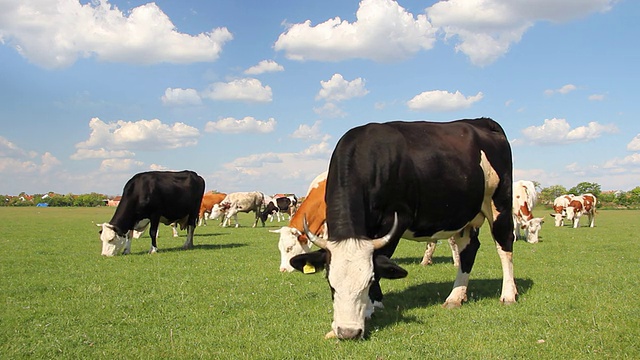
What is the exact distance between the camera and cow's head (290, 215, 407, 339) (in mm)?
5516

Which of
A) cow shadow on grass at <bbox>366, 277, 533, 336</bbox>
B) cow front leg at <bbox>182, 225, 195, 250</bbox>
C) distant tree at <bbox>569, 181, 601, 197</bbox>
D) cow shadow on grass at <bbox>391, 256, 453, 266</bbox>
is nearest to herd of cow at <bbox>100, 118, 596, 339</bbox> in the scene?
cow shadow on grass at <bbox>366, 277, 533, 336</bbox>

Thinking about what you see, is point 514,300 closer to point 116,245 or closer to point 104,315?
point 104,315

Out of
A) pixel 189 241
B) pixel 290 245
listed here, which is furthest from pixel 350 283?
pixel 189 241

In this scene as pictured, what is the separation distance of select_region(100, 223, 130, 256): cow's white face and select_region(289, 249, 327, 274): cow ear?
437 inches

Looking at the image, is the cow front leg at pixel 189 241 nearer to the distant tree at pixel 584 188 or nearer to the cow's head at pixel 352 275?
the cow's head at pixel 352 275

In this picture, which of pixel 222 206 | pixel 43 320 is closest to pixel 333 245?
pixel 43 320

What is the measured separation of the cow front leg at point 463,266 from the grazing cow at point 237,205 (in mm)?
26964

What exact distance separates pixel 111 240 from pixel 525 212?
16.8 metres

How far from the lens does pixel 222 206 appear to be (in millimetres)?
35344

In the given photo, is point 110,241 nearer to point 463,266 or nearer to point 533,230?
point 463,266

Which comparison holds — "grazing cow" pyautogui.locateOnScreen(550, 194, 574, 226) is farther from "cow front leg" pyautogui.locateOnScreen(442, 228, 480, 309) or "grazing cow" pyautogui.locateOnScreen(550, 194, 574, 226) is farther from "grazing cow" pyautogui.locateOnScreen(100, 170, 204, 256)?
"cow front leg" pyautogui.locateOnScreen(442, 228, 480, 309)

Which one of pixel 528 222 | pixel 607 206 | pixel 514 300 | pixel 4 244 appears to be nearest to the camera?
pixel 514 300

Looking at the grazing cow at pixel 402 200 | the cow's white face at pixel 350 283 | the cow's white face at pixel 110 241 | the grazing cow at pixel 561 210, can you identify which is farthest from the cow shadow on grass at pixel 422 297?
the grazing cow at pixel 561 210

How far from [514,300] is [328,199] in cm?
381
